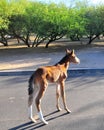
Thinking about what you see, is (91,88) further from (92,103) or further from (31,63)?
(31,63)

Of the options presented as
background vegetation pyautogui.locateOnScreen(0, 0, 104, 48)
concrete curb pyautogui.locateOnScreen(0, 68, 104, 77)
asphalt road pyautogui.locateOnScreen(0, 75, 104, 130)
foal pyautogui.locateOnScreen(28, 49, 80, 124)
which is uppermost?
background vegetation pyautogui.locateOnScreen(0, 0, 104, 48)

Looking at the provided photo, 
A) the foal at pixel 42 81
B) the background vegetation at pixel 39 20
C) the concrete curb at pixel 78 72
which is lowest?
the concrete curb at pixel 78 72

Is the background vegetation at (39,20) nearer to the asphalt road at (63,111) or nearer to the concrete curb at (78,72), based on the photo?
the concrete curb at (78,72)

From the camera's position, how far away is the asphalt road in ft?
19.0

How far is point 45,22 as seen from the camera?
19156 millimetres

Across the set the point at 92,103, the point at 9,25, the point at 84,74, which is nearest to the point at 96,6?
the point at 9,25

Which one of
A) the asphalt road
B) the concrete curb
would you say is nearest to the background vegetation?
the concrete curb

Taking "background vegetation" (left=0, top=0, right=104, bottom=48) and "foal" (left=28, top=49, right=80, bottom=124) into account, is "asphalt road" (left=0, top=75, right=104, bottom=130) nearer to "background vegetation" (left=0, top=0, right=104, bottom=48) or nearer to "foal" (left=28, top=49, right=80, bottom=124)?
"foal" (left=28, top=49, right=80, bottom=124)

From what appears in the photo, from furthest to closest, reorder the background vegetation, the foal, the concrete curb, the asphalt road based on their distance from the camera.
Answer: the background vegetation → the concrete curb → the foal → the asphalt road

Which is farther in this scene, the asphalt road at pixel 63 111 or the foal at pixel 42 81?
the foal at pixel 42 81

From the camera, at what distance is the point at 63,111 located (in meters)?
6.61

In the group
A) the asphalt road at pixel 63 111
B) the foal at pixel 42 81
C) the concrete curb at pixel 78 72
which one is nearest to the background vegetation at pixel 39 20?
the concrete curb at pixel 78 72

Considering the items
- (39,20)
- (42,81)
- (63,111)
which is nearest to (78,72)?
(63,111)

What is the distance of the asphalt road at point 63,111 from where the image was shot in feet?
19.0
